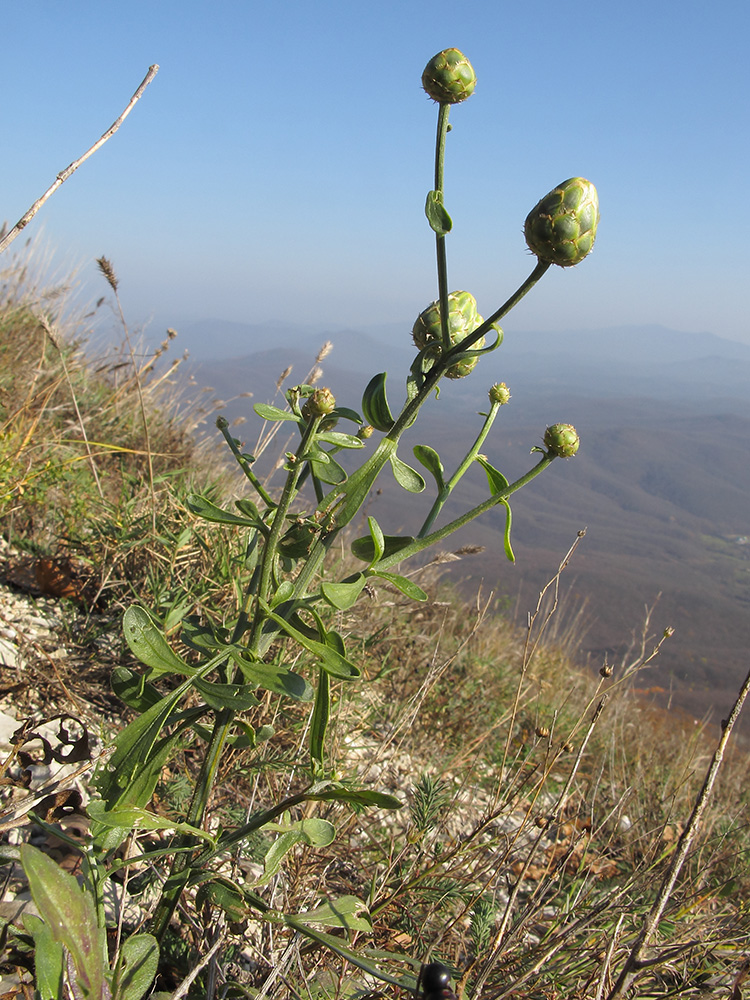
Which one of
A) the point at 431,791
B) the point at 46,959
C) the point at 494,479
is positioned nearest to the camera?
the point at 46,959

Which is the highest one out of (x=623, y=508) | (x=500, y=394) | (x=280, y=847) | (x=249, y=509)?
(x=500, y=394)

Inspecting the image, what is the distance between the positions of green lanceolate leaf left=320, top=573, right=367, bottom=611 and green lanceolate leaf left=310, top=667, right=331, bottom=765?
12cm

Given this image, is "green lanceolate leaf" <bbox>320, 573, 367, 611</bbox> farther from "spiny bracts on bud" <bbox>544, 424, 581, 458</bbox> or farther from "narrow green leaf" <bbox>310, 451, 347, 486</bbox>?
"spiny bracts on bud" <bbox>544, 424, 581, 458</bbox>

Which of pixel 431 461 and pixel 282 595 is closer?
pixel 282 595

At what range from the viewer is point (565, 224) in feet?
3.58

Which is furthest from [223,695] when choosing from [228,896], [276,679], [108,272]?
[108,272]

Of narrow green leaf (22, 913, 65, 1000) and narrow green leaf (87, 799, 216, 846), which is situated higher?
narrow green leaf (87, 799, 216, 846)

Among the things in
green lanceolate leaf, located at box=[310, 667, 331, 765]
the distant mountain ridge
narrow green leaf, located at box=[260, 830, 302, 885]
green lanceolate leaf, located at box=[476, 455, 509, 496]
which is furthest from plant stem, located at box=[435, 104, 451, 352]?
the distant mountain ridge

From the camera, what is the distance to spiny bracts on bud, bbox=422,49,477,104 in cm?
120

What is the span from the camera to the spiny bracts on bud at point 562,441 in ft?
4.31

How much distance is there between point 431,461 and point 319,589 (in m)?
0.38

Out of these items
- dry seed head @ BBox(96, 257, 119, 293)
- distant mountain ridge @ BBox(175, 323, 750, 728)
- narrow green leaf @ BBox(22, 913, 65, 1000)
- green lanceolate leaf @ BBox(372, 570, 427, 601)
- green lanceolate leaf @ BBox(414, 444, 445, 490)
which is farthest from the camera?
distant mountain ridge @ BBox(175, 323, 750, 728)

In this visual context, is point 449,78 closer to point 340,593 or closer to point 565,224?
point 565,224

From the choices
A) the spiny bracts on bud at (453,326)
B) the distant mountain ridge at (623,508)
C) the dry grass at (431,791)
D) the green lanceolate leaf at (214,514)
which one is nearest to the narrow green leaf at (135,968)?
the dry grass at (431,791)
